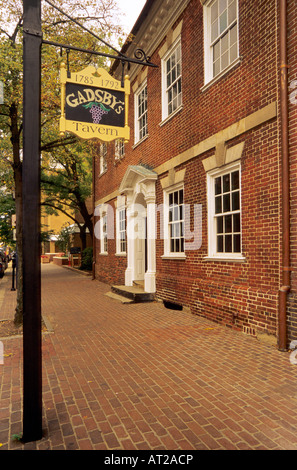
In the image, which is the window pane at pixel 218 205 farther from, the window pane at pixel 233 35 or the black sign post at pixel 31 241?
the black sign post at pixel 31 241

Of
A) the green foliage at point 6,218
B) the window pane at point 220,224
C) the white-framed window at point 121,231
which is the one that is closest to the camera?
the window pane at point 220,224

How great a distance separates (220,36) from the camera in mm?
6793

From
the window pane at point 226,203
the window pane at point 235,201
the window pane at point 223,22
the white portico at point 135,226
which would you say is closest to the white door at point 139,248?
the white portico at point 135,226

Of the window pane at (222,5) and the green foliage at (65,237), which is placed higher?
the window pane at (222,5)

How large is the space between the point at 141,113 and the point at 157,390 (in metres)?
9.65

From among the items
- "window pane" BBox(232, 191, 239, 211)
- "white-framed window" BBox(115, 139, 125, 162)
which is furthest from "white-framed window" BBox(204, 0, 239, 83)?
"white-framed window" BBox(115, 139, 125, 162)

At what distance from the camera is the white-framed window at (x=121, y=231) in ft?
42.4

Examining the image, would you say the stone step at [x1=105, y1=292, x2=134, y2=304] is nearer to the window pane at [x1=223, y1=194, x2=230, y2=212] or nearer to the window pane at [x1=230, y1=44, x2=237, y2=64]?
the window pane at [x1=223, y1=194, x2=230, y2=212]

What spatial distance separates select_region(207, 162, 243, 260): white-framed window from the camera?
644 cm

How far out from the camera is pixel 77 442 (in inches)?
109

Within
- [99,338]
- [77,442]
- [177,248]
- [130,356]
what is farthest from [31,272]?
[177,248]

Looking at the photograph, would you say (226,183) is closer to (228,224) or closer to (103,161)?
(228,224)

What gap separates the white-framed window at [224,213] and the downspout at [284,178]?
3.92 ft

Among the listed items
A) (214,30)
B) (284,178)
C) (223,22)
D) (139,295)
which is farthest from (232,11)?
(139,295)
